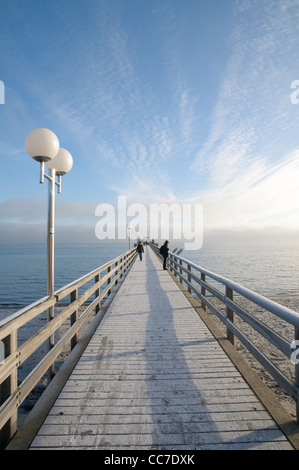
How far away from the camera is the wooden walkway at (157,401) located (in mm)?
2277

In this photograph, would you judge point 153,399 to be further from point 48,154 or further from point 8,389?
point 48,154

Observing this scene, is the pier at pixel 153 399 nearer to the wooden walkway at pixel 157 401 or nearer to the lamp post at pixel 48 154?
→ the wooden walkway at pixel 157 401

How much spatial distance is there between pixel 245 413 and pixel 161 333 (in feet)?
7.92

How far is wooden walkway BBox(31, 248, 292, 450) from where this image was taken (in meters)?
2.28

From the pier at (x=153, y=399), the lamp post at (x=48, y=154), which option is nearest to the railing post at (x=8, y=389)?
the pier at (x=153, y=399)

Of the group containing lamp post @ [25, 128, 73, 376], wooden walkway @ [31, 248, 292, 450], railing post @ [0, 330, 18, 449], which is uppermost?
lamp post @ [25, 128, 73, 376]

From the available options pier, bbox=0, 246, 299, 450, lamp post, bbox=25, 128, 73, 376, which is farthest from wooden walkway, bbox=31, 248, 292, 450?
lamp post, bbox=25, 128, 73, 376

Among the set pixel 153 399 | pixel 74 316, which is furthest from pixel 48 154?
pixel 153 399

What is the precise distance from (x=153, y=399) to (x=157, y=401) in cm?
6

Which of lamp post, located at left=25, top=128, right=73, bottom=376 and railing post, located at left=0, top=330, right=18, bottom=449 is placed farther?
lamp post, located at left=25, top=128, right=73, bottom=376

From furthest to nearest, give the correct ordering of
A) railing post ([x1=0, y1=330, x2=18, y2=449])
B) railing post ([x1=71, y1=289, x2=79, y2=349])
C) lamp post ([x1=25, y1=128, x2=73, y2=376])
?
1. railing post ([x1=71, y1=289, x2=79, y2=349])
2. lamp post ([x1=25, y1=128, x2=73, y2=376])
3. railing post ([x1=0, y1=330, x2=18, y2=449])

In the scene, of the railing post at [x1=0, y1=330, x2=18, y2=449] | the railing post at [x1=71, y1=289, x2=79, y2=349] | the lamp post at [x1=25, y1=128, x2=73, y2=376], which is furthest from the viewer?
the railing post at [x1=71, y1=289, x2=79, y2=349]

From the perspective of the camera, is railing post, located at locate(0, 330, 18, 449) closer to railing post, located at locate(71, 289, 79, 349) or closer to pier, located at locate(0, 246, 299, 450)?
pier, located at locate(0, 246, 299, 450)
